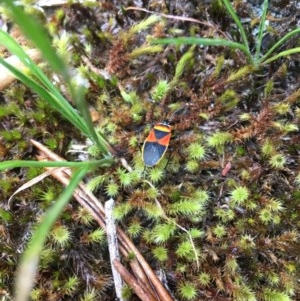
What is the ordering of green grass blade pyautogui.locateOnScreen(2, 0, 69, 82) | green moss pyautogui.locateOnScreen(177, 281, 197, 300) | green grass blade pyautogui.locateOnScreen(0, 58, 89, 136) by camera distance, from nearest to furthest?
green grass blade pyautogui.locateOnScreen(2, 0, 69, 82) < green grass blade pyautogui.locateOnScreen(0, 58, 89, 136) < green moss pyautogui.locateOnScreen(177, 281, 197, 300)

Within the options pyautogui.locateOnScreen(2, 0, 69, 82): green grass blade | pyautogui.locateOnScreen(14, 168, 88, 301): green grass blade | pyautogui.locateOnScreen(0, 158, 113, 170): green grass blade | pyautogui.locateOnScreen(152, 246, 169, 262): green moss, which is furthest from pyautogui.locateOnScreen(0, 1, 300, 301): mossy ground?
pyautogui.locateOnScreen(2, 0, 69, 82): green grass blade

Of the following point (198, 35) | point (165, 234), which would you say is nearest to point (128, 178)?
point (165, 234)

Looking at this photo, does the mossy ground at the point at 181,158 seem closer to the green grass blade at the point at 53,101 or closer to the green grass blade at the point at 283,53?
the green grass blade at the point at 283,53

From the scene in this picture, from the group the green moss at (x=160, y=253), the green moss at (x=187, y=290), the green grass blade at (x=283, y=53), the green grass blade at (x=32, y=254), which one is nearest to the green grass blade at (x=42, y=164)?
the green grass blade at (x=32, y=254)

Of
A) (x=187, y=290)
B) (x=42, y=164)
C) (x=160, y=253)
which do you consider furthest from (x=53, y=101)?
(x=187, y=290)

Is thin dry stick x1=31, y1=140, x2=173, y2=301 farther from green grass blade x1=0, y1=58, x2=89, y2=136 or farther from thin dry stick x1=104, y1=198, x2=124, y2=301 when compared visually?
green grass blade x1=0, y1=58, x2=89, y2=136

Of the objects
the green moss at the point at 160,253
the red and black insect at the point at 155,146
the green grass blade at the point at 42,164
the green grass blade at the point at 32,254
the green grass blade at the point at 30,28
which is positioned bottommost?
the green moss at the point at 160,253

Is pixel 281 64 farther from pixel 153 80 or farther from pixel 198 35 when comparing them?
pixel 153 80

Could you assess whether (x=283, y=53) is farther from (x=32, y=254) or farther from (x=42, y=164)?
(x=32, y=254)
